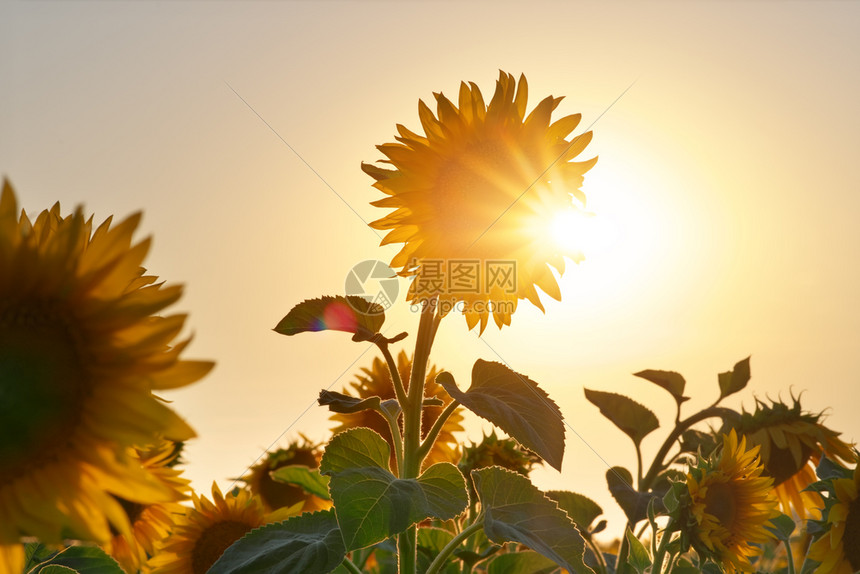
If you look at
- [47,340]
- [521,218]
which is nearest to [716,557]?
[521,218]

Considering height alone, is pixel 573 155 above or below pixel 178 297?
above

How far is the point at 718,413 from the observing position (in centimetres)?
248

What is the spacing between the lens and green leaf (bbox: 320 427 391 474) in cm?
150

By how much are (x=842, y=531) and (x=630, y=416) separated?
2.21ft

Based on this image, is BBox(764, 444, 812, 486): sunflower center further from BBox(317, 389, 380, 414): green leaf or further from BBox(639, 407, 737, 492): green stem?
BBox(317, 389, 380, 414): green leaf

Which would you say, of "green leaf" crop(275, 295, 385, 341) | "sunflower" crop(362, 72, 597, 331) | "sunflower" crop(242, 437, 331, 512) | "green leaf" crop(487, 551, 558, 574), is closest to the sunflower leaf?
"green leaf" crop(275, 295, 385, 341)

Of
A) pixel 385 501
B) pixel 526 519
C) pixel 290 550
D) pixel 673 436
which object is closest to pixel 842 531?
pixel 673 436

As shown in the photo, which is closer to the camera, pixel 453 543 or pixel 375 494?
pixel 375 494

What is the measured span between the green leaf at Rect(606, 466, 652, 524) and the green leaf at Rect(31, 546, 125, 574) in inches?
50.4

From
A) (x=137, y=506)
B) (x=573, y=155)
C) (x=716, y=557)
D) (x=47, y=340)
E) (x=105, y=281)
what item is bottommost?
(x=137, y=506)

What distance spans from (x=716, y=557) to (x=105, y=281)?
165 centimetres

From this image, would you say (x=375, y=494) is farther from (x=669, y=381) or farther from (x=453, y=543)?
(x=669, y=381)

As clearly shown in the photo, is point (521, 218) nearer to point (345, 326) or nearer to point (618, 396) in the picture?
point (345, 326)

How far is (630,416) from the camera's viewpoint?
8.10ft
